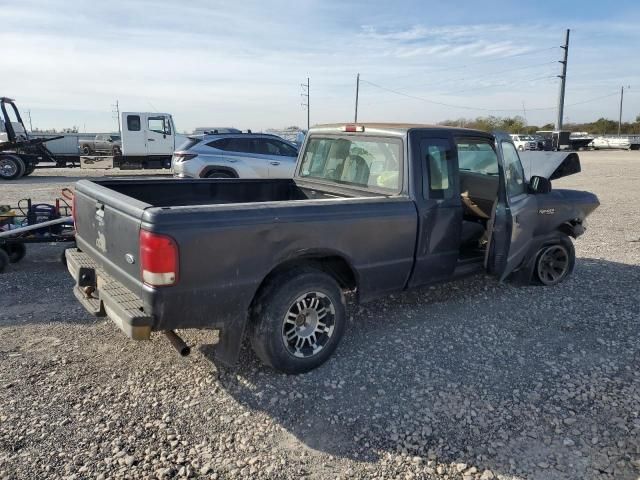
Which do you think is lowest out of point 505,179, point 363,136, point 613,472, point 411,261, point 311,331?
point 613,472

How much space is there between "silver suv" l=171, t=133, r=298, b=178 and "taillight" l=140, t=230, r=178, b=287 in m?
9.70

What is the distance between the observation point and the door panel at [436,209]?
426 cm

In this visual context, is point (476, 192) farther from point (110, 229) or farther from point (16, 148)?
point (16, 148)

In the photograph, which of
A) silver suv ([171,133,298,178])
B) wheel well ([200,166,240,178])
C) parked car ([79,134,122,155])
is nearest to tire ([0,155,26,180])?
silver suv ([171,133,298,178])

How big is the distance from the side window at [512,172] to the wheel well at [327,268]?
1.90 m

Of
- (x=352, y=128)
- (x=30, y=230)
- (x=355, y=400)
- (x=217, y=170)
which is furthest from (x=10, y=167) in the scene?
(x=355, y=400)

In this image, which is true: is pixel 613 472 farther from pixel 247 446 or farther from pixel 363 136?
pixel 363 136

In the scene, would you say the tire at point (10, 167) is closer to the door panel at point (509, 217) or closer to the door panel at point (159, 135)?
the door panel at point (159, 135)

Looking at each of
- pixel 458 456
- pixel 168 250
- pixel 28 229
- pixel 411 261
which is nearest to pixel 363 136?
pixel 411 261

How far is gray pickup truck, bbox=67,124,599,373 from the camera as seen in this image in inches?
121

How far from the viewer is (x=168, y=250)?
2926 mm

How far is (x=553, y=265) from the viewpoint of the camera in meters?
5.90

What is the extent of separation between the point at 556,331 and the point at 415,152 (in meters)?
2.11

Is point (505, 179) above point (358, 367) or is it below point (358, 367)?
above
